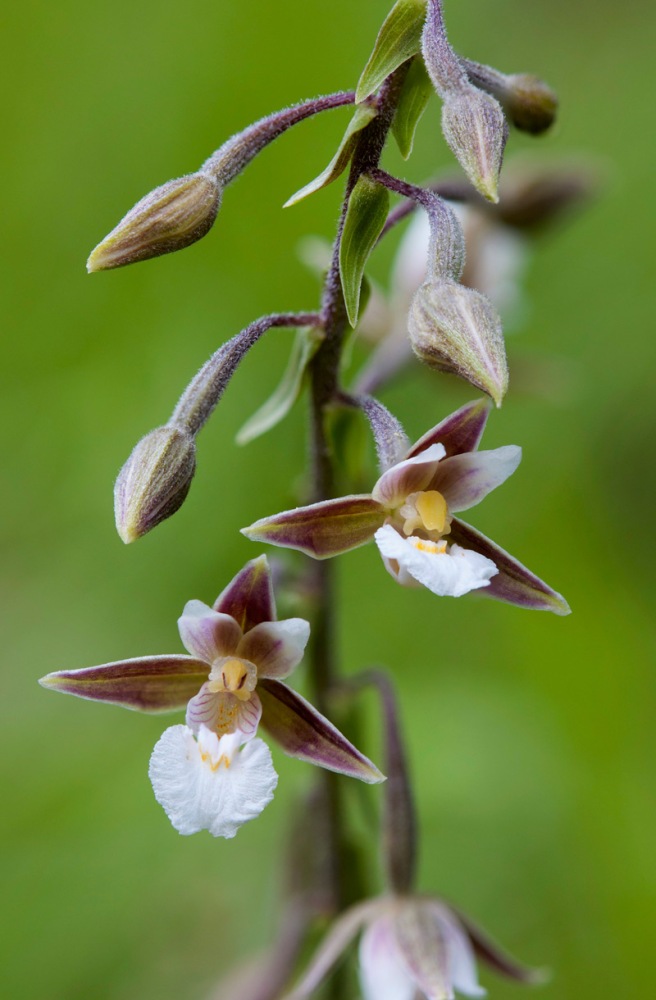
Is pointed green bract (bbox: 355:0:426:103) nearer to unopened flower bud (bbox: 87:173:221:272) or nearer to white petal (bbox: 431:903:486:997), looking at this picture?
unopened flower bud (bbox: 87:173:221:272)

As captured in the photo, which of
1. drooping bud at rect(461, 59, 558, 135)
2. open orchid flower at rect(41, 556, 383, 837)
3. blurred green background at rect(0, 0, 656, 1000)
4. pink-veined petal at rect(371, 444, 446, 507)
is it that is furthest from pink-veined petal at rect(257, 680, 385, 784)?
blurred green background at rect(0, 0, 656, 1000)

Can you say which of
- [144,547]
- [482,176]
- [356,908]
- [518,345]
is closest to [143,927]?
[144,547]

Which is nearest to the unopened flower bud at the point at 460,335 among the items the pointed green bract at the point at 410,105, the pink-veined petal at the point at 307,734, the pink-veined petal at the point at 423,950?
the pointed green bract at the point at 410,105

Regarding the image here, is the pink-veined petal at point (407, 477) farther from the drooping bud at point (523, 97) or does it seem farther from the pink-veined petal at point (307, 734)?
the drooping bud at point (523, 97)

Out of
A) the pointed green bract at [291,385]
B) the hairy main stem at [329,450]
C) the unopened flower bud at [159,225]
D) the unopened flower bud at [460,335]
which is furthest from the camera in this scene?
the pointed green bract at [291,385]

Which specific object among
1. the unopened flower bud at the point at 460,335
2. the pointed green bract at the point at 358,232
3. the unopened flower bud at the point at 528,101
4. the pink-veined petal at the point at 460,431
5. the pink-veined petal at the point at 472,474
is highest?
the unopened flower bud at the point at 528,101

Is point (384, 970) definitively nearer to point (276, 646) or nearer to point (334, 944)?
point (334, 944)
